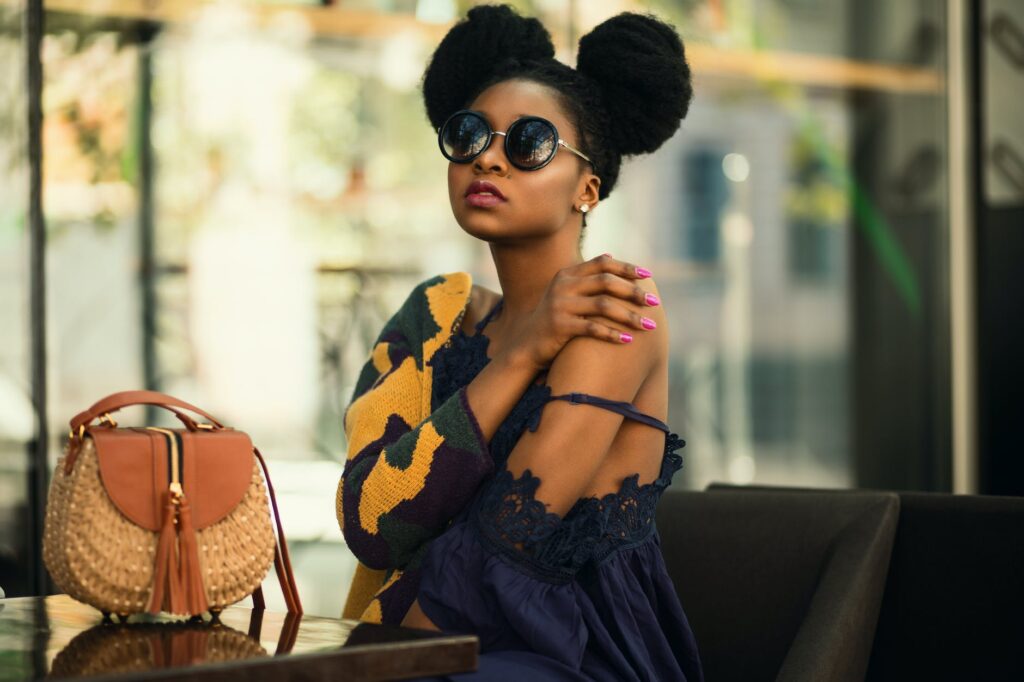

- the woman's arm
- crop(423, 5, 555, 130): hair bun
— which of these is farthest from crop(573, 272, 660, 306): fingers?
crop(423, 5, 555, 130): hair bun

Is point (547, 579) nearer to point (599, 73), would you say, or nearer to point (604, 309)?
point (604, 309)

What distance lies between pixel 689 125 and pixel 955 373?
4.82 feet

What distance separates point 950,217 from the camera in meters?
5.52

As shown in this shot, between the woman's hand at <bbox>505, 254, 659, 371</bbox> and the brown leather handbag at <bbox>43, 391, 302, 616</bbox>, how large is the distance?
54 cm

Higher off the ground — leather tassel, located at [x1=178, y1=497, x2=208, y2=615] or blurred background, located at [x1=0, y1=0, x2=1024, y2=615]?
blurred background, located at [x1=0, y1=0, x2=1024, y2=615]

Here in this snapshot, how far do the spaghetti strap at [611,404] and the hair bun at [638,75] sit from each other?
0.49 m

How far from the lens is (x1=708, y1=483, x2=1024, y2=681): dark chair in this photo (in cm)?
225

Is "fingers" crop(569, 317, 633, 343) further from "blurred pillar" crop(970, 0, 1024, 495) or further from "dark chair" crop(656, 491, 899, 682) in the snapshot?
"blurred pillar" crop(970, 0, 1024, 495)

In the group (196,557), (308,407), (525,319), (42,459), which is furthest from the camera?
(308,407)

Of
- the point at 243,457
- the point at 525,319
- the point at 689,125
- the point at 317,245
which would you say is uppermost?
the point at 689,125

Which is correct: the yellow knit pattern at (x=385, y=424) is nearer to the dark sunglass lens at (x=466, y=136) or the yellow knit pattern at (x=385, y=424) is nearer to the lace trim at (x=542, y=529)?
the lace trim at (x=542, y=529)

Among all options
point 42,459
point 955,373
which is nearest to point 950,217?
point 955,373

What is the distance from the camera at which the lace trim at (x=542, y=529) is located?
6.69ft

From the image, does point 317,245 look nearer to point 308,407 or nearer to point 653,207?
point 308,407
